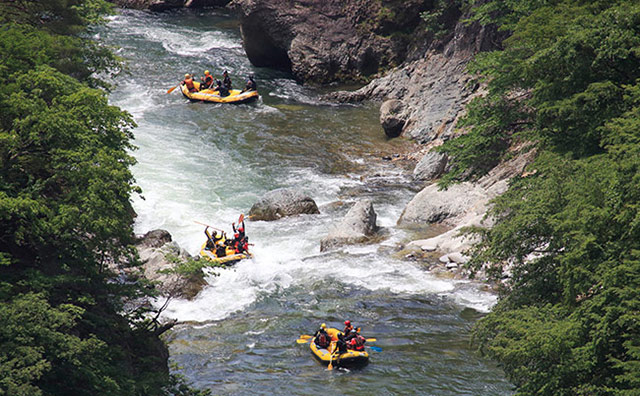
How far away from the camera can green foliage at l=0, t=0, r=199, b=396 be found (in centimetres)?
1090

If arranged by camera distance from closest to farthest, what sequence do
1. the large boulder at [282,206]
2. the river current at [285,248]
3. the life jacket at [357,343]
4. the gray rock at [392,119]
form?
1. the river current at [285,248]
2. the life jacket at [357,343]
3. the large boulder at [282,206]
4. the gray rock at [392,119]

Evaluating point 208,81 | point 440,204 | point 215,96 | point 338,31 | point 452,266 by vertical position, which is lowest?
point 452,266

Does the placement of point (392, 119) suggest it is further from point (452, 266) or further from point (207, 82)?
point (452, 266)

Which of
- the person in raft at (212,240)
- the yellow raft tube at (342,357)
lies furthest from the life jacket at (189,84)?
the yellow raft tube at (342,357)

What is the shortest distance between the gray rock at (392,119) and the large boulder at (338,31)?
7.29 m

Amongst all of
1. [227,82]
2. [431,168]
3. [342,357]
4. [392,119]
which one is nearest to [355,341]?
[342,357]

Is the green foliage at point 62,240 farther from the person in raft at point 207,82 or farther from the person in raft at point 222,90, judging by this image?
the person in raft at point 207,82

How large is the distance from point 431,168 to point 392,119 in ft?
16.4

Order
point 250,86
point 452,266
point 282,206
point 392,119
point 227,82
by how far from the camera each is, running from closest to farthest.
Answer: point 452,266 < point 282,206 < point 392,119 < point 250,86 < point 227,82

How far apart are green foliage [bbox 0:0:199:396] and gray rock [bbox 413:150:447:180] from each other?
15353 millimetres

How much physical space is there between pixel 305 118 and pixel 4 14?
57.7ft

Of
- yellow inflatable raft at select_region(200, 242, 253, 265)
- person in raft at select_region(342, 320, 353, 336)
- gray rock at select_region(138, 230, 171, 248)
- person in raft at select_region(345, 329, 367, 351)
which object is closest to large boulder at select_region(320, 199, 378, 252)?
yellow inflatable raft at select_region(200, 242, 253, 265)

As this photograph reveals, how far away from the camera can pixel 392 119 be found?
106ft

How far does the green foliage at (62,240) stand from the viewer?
10.9 metres
